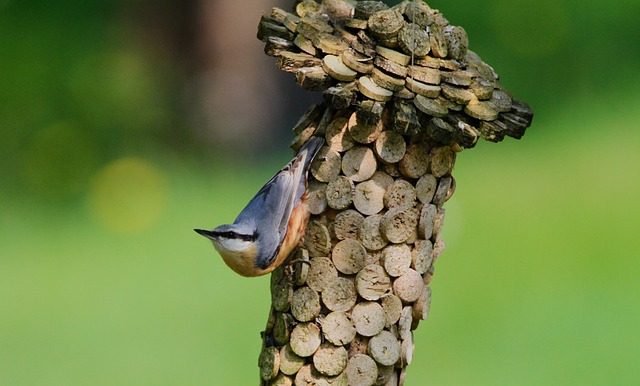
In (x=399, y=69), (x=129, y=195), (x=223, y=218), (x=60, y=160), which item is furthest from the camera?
(x=60, y=160)

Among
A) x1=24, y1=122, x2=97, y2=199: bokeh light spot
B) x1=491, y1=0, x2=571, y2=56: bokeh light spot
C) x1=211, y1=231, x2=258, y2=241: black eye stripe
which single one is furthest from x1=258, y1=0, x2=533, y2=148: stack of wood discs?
x1=24, y1=122, x2=97, y2=199: bokeh light spot

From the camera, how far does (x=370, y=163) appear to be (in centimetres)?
201

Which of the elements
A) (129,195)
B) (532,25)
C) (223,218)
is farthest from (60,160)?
(532,25)

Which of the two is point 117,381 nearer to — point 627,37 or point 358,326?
point 358,326

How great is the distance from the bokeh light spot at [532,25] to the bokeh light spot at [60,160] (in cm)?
240

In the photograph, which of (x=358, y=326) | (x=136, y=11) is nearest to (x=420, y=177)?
(x=358, y=326)

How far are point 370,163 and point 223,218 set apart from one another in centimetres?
270

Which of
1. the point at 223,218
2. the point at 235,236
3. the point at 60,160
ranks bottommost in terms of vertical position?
the point at 235,236

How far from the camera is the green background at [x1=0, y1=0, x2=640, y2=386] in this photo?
3.73 metres

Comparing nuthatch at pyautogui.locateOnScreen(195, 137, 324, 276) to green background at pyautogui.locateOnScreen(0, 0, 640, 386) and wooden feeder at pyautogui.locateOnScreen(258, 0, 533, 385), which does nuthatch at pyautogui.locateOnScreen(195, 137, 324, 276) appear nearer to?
wooden feeder at pyautogui.locateOnScreen(258, 0, 533, 385)

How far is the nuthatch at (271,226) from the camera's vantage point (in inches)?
77.4

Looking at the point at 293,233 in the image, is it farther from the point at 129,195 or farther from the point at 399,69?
the point at 129,195

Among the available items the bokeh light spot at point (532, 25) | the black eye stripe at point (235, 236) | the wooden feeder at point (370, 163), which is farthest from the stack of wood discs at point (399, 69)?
the bokeh light spot at point (532, 25)

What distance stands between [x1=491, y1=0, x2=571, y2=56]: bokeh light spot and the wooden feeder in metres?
3.19
